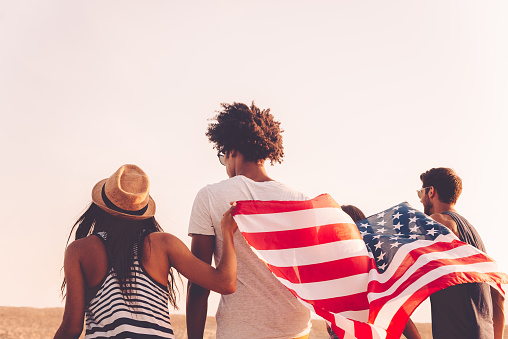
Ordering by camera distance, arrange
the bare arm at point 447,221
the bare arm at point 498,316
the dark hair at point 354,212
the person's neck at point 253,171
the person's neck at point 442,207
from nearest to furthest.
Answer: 1. the person's neck at point 253,171
2. the bare arm at point 447,221
3. the bare arm at point 498,316
4. the person's neck at point 442,207
5. the dark hair at point 354,212

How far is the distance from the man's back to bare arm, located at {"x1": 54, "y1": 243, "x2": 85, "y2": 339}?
12.3 feet

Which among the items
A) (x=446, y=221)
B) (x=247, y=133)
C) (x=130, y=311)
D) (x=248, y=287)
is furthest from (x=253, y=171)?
(x=446, y=221)

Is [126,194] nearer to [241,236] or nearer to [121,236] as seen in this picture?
[121,236]

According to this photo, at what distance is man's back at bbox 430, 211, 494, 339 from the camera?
215 inches

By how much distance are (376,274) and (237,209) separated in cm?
137

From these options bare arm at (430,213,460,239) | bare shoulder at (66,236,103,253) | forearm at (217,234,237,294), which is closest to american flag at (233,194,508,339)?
forearm at (217,234,237,294)

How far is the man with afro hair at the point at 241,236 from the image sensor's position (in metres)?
3.85

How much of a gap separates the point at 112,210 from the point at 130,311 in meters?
0.68

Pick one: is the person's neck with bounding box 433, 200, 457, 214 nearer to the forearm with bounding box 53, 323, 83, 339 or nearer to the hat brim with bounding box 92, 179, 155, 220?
the hat brim with bounding box 92, 179, 155, 220

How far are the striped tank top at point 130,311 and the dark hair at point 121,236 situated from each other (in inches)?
1.7

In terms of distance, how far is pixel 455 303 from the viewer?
552 cm

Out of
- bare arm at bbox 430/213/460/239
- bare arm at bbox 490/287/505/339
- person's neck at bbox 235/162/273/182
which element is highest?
person's neck at bbox 235/162/273/182

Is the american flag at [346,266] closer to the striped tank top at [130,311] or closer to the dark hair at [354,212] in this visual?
the striped tank top at [130,311]

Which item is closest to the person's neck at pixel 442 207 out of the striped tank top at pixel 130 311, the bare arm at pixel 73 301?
the striped tank top at pixel 130 311
